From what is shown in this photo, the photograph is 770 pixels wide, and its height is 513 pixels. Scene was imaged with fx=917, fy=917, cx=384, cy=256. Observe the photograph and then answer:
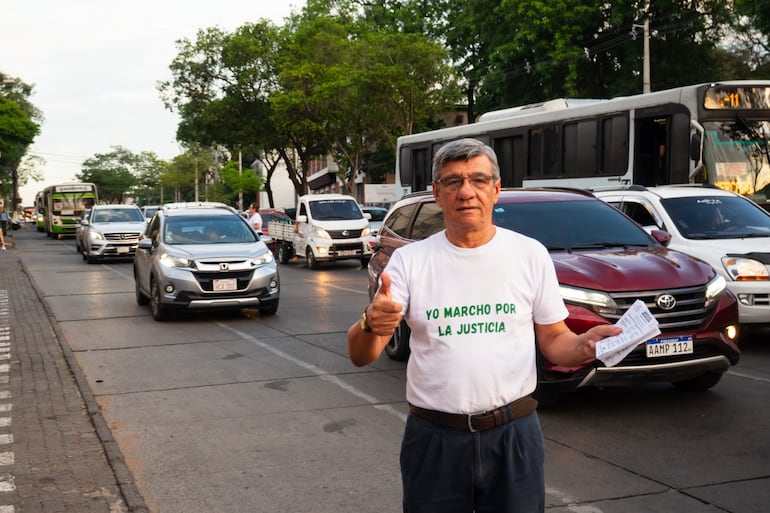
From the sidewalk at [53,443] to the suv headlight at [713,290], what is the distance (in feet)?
14.4

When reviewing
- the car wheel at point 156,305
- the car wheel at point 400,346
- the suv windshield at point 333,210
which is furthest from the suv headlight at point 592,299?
the suv windshield at point 333,210

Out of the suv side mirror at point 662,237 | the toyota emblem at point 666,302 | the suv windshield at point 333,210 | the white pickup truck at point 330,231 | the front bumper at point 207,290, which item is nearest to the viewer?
the toyota emblem at point 666,302

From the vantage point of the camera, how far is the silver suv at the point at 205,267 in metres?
12.7

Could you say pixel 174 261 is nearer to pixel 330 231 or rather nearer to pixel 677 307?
pixel 677 307

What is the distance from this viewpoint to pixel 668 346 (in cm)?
673

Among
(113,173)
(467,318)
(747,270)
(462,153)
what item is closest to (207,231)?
(747,270)

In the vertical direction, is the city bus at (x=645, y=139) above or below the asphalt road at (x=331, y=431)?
above

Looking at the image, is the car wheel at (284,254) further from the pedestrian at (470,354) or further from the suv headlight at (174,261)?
the pedestrian at (470,354)

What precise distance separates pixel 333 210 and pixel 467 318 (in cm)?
2177

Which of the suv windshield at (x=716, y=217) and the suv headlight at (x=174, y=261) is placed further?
the suv headlight at (x=174, y=261)

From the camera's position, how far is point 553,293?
10.1ft

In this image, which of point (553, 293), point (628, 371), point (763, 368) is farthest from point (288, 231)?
point (553, 293)

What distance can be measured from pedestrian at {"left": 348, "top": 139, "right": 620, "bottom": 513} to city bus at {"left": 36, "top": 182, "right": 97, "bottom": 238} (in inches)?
1928

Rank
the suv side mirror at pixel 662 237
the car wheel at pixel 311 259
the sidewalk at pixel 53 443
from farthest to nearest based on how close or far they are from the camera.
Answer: the car wheel at pixel 311 259 → the suv side mirror at pixel 662 237 → the sidewalk at pixel 53 443
